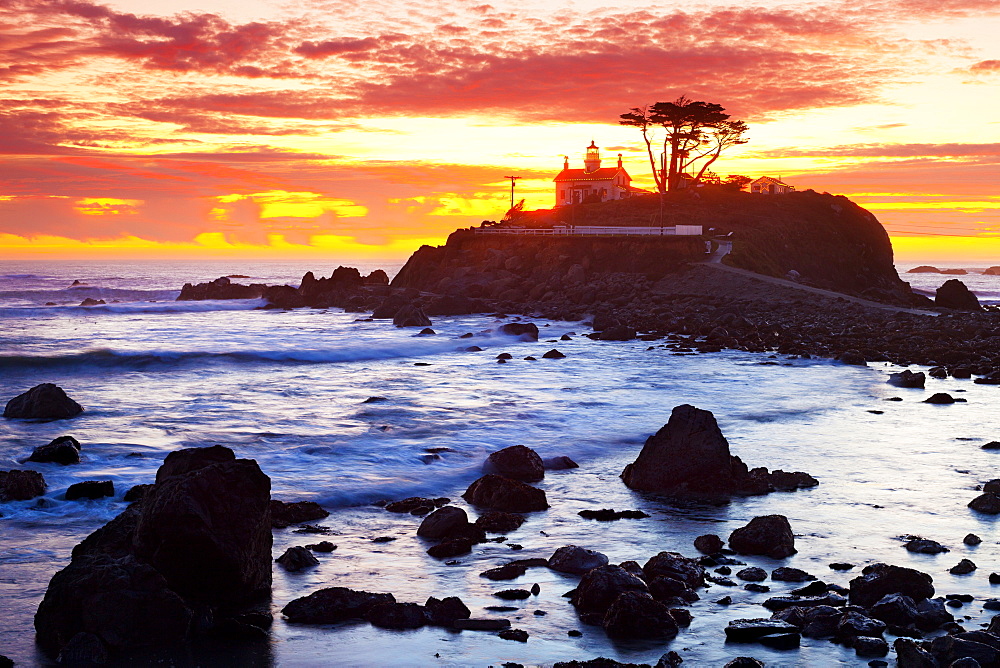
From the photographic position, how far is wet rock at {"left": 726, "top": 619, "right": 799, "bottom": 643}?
8.98 metres

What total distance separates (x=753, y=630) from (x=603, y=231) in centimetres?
6537

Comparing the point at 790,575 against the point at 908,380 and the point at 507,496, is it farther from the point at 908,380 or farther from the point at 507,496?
the point at 908,380

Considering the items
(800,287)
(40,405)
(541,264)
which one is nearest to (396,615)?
(40,405)

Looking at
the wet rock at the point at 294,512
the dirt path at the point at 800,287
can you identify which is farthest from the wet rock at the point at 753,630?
the dirt path at the point at 800,287

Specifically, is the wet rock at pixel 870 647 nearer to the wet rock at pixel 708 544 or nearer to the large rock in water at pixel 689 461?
the wet rock at pixel 708 544

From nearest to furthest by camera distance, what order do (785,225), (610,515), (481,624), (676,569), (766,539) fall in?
(481,624), (676,569), (766,539), (610,515), (785,225)

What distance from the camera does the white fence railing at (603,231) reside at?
6888cm

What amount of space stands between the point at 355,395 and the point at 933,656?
75.8 ft

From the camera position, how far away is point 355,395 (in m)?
29.4

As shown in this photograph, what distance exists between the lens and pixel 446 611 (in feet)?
32.1

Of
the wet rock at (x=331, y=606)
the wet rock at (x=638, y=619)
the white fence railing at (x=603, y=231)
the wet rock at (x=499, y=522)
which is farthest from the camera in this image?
the white fence railing at (x=603, y=231)

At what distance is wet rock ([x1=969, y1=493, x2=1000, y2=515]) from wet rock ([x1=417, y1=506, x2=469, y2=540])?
803cm

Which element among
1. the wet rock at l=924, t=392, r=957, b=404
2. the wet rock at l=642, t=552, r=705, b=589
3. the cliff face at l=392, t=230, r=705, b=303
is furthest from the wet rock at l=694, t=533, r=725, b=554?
the cliff face at l=392, t=230, r=705, b=303

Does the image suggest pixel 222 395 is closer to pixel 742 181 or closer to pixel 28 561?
pixel 28 561
